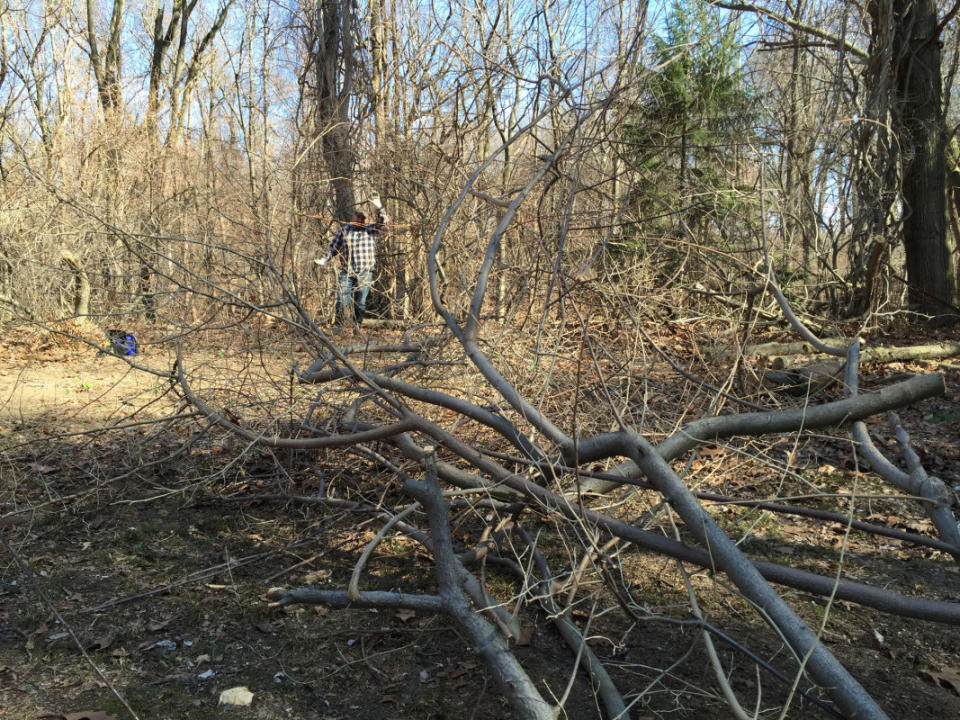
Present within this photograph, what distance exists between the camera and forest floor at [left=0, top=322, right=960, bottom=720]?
271 centimetres

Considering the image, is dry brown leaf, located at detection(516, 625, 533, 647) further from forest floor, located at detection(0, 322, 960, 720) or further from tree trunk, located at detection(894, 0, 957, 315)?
tree trunk, located at detection(894, 0, 957, 315)

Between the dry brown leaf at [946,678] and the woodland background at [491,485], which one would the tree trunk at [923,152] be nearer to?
the woodland background at [491,485]

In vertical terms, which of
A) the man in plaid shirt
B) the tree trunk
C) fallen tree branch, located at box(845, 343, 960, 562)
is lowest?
fallen tree branch, located at box(845, 343, 960, 562)

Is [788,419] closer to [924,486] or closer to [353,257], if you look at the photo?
[924,486]

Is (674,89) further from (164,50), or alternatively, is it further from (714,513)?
(164,50)

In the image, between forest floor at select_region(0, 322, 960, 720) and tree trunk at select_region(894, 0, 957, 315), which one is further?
tree trunk at select_region(894, 0, 957, 315)

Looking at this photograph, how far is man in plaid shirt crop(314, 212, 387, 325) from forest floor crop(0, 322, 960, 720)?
97 cm

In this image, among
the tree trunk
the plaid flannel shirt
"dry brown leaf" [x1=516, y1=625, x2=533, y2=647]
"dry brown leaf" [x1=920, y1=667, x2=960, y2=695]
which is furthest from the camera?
the tree trunk

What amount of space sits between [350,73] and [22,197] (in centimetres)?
483

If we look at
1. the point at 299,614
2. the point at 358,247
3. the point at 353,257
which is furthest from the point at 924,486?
the point at 358,247

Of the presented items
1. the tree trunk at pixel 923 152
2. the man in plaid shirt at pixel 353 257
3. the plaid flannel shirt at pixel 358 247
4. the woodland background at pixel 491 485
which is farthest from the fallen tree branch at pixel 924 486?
the tree trunk at pixel 923 152

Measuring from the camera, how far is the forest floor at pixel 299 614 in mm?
2715

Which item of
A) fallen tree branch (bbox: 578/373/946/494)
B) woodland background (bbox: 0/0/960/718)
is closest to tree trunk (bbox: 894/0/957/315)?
woodland background (bbox: 0/0/960/718)

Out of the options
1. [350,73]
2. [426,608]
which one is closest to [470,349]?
[426,608]
